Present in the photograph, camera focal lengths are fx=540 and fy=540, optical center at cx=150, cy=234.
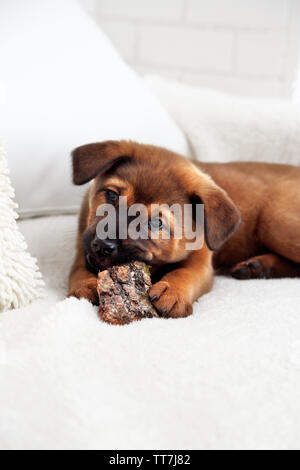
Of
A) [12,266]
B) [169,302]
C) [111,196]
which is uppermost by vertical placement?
[111,196]

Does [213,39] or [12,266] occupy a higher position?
[213,39]

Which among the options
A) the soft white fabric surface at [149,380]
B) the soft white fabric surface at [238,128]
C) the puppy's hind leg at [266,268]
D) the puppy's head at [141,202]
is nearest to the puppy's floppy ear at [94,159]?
the puppy's head at [141,202]

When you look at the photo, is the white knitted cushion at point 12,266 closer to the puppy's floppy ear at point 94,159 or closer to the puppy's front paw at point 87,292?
the puppy's front paw at point 87,292

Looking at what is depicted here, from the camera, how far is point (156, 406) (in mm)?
1191

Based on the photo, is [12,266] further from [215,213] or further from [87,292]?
[215,213]

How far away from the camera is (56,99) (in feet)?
8.34

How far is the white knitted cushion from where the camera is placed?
1.75m

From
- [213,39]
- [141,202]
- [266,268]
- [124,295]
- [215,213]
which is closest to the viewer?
[124,295]

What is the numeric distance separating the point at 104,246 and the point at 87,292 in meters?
0.16

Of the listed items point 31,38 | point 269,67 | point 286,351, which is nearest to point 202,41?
point 269,67

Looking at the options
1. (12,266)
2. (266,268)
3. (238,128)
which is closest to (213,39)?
(238,128)

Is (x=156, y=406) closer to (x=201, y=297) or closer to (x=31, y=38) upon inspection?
(x=201, y=297)

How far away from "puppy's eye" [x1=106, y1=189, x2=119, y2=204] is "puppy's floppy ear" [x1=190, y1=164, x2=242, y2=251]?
0.31 m
